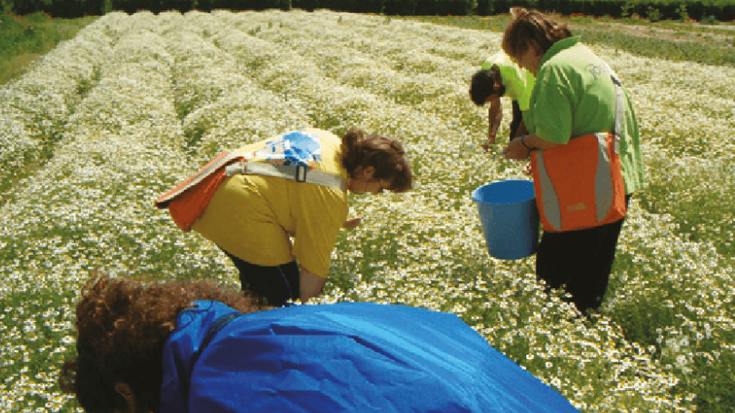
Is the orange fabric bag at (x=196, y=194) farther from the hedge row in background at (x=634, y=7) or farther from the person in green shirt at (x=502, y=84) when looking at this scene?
the hedge row in background at (x=634, y=7)

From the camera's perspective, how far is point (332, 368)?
1.49 metres

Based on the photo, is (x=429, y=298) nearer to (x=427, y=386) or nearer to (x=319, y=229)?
(x=319, y=229)

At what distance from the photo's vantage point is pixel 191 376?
1635mm

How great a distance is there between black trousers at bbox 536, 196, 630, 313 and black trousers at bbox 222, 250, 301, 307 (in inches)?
77.6

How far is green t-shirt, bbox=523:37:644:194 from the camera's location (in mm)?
3754

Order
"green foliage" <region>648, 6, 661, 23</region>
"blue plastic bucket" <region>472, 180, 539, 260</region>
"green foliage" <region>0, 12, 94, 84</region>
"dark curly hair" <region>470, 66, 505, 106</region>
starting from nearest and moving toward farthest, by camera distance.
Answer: "blue plastic bucket" <region>472, 180, 539, 260</region>
"dark curly hair" <region>470, 66, 505, 106</region>
"green foliage" <region>0, 12, 94, 84</region>
"green foliage" <region>648, 6, 661, 23</region>

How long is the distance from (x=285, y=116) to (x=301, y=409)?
351 inches

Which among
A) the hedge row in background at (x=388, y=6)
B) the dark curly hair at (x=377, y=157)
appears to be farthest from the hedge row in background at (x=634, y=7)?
the dark curly hair at (x=377, y=157)

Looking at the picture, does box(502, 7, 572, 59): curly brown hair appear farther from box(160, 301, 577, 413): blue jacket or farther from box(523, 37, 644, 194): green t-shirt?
box(160, 301, 577, 413): blue jacket

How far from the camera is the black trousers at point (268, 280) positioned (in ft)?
12.6

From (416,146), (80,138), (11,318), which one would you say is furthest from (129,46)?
(11,318)

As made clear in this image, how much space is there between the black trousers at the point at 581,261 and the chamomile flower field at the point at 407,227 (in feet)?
0.49

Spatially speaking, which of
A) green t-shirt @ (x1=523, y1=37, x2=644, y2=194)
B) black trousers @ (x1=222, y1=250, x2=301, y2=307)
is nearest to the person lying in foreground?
black trousers @ (x1=222, y1=250, x2=301, y2=307)

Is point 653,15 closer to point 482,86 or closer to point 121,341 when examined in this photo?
point 482,86
